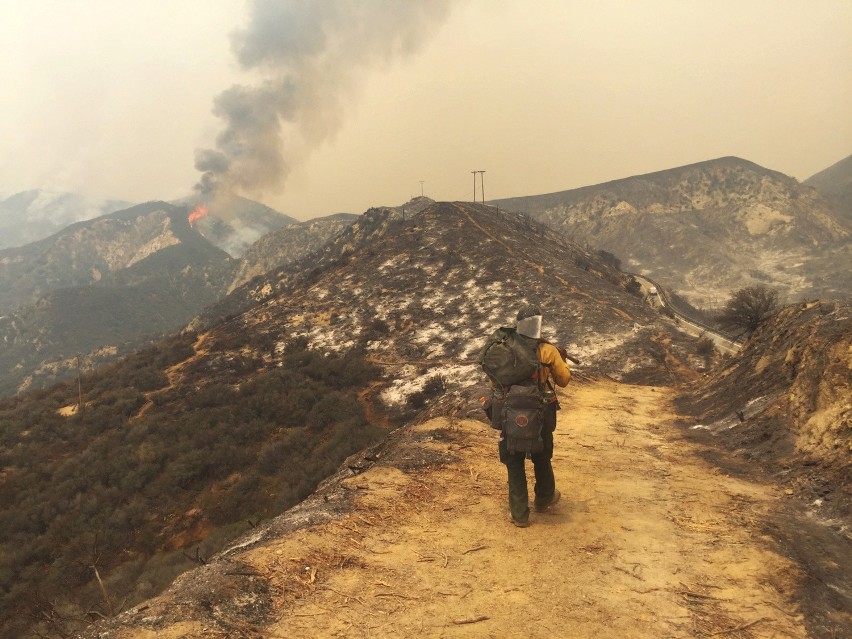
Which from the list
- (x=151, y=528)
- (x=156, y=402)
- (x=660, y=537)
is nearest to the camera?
(x=660, y=537)

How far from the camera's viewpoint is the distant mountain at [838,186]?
93.8 metres

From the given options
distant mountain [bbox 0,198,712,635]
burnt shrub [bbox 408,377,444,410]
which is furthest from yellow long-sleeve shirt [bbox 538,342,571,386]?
burnt shrub [bbox 408,377,444,410]

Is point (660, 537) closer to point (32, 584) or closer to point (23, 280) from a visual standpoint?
point (32, 584)

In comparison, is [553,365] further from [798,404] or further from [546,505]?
[798,404]

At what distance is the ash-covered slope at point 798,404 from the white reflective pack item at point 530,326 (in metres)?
3.61

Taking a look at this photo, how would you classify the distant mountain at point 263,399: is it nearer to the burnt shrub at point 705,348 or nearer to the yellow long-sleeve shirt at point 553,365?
the burnt shrub at point 705,348

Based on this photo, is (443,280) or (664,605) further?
(443,280)

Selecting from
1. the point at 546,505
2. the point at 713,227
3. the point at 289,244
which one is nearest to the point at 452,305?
the point at 546,505

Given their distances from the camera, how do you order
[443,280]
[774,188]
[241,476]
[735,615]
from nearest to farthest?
[735,615] < [241,476] < [443,280] < [774,188]

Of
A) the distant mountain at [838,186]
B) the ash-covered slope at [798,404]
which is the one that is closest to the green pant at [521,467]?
the ash-covered slope at [798,404]

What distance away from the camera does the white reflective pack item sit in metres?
4.91

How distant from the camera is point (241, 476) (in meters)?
20.4

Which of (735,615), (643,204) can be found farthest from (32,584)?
(643,204)

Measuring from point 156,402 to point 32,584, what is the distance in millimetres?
13455
